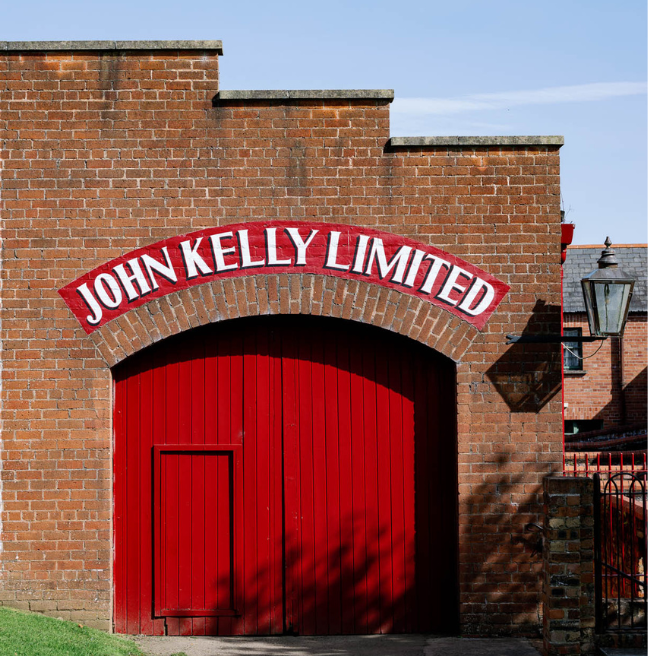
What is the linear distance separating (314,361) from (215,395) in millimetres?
987

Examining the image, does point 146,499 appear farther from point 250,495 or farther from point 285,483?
point 285,483

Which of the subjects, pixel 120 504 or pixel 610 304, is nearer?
pixel 610 304

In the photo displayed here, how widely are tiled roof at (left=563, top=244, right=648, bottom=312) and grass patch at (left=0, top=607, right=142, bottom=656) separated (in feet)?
68.2

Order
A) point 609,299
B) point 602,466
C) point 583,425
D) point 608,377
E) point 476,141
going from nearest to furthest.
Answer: point 609,299 → point 476,141 → point 602,466 → point 608,377 → point 583,425

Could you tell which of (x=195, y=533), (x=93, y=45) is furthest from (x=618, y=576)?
(x=93, y=45)

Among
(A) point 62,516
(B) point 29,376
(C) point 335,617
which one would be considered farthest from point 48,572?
(C) point 335,617

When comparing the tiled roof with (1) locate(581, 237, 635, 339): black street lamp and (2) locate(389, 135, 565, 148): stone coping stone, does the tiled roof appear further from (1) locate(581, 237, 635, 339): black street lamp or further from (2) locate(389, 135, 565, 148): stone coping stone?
(1) locate(581, 237, 635, 339): black street lamp

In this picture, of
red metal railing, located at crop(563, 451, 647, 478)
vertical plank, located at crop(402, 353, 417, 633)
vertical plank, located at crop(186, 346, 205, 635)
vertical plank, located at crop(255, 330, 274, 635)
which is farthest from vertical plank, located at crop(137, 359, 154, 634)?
red metal railing, located at crop(563, 451, 647, 478)

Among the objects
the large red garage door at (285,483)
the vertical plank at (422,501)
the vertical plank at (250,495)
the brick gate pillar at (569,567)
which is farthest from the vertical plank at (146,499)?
the brick gate pillar at (569,567)

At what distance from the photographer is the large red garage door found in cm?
748

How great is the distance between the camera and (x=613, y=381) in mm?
25109

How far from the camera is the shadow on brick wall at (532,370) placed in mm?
7383

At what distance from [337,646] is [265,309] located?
3.07m

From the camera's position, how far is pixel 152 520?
7496 millimetres
